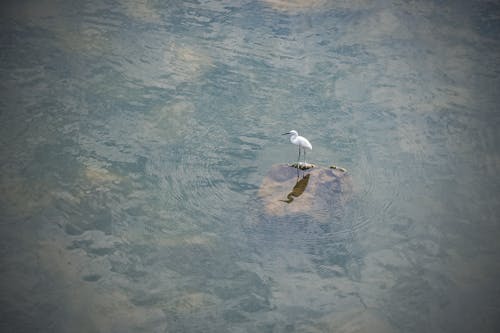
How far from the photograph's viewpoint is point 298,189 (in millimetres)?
6984

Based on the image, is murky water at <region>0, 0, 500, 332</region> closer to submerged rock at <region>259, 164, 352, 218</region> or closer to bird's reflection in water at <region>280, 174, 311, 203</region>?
submerged rock at <region>259, 164, 352, 218</region>

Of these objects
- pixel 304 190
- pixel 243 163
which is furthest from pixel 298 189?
pixel 243 163

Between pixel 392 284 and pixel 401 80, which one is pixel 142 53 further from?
pixel 392 284

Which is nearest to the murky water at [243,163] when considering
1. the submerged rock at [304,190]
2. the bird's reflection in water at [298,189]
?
the submerged rock at [304,190]

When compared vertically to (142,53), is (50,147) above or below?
below

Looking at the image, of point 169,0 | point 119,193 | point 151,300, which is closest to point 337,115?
point 119,193

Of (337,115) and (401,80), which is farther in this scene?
(401,80)

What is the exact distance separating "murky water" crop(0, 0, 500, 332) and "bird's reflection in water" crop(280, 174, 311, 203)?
1.01ft

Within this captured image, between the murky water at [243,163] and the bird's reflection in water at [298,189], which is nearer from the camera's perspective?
the murky water at [243,163]

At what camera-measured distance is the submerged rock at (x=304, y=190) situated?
6719mm

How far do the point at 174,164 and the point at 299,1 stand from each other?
21.9ft

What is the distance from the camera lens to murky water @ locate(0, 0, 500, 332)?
5715 mm

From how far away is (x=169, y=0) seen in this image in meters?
11.7

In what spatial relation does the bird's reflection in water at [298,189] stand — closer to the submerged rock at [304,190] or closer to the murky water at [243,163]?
the submerged rock at [304,190]
